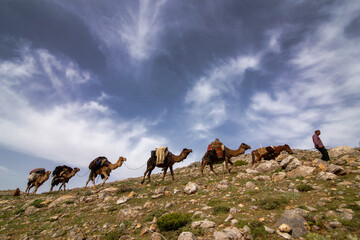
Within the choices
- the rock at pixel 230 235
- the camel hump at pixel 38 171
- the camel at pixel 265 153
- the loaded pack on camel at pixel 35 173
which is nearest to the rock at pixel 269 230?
the rock at pixel 230 235

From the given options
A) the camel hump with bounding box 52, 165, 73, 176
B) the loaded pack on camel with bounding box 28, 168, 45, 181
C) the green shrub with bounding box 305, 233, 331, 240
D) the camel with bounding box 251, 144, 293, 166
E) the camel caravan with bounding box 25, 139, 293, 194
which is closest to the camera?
the green shrub with bounding box 305, 233, 331, 240

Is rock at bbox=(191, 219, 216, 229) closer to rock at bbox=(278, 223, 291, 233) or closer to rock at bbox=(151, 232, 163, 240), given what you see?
rock at bbox=(151, 232, 163, 240)

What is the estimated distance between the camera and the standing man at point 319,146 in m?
11.6

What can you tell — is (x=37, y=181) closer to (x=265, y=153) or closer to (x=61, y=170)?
(x=61, y=170)

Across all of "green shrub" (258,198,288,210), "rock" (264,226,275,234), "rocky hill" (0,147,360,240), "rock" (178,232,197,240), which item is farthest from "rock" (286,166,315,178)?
"rock" (178,232,197,240)

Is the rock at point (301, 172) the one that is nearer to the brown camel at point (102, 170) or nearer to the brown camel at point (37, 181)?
the brown camel at point (102, 170)

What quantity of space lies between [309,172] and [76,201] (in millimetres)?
13080

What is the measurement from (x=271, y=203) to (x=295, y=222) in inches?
56.6

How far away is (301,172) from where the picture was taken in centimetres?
906

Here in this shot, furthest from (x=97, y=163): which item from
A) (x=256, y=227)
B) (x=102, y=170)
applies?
(x=256, y=227)

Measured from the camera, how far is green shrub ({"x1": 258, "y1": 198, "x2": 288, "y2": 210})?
5561mm

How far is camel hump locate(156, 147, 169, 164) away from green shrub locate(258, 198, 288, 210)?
9.82m

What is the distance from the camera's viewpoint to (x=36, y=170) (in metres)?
21.0

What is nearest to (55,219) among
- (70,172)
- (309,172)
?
(309,172)
